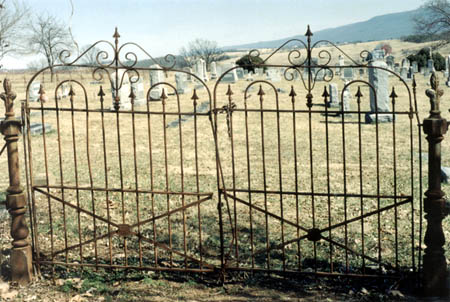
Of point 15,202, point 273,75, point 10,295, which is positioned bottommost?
point 10,295

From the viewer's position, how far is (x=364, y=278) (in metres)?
5.41

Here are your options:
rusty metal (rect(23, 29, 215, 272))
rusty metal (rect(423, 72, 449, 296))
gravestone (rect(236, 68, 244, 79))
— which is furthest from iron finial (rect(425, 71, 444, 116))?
gravestone (rect(236, 68, 244, 79))

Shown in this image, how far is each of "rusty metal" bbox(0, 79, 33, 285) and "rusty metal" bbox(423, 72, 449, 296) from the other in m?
3.76

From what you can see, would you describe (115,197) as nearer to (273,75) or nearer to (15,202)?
(15,202)

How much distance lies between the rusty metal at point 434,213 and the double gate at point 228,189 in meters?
0.17

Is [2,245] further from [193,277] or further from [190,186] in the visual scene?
[190,186]

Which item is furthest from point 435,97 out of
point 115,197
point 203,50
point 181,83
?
point 203,50

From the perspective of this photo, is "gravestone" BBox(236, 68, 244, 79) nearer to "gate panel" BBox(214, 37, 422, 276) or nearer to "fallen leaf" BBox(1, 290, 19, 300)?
"gate panel" BBox(214, 37, 422, 276)

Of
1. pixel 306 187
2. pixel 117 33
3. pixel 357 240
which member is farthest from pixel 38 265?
pixel 306 187

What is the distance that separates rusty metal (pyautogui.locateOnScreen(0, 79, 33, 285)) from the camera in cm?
529

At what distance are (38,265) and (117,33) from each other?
8.03ft

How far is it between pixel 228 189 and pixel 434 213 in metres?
1.84

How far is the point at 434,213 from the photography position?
4.85m

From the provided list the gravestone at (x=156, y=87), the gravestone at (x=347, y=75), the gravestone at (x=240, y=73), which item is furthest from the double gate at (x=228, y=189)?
the gravestone at (x=240, y=73)
